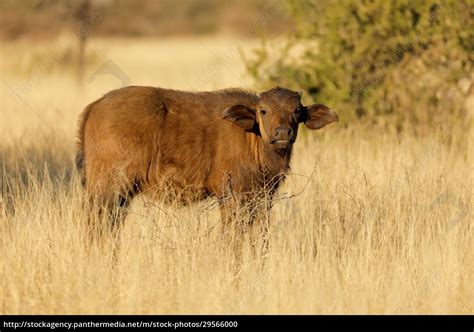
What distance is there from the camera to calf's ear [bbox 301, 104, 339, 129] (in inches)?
314

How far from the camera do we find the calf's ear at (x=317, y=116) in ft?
26.1

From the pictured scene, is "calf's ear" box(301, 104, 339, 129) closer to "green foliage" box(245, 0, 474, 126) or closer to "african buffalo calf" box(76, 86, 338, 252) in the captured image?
"african buffalo calf" box(76, 86, 338, 252)

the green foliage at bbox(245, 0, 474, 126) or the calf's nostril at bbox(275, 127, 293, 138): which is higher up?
the green foliage at bbox(245, 0, 474, 126)

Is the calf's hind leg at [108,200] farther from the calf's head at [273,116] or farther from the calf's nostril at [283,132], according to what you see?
the calf's nostril at [283,132]

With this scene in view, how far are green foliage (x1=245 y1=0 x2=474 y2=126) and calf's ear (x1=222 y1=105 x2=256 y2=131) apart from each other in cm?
505

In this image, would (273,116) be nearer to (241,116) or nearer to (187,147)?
(241,116)

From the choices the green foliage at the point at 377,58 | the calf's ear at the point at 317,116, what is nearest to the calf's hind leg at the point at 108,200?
the calf's ear at the point at 317,116

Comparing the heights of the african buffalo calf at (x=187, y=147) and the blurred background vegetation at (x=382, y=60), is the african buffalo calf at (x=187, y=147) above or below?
below

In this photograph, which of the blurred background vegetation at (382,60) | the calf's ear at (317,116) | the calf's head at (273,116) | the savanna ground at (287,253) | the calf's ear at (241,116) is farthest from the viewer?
the blurred background vegetation at (382,60)

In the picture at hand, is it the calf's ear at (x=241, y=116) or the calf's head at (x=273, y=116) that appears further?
the calf's ear at (x=241, y=116)

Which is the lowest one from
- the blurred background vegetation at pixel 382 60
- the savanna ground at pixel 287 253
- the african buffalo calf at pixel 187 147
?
the savanna ground at pixel 287 253

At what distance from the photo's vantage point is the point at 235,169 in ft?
25.2

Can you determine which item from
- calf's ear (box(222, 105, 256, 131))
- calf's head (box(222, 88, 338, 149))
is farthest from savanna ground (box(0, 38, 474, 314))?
calf's ear (box(222, 105, 256, 131))

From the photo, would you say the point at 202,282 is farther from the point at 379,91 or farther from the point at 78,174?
the point at 379,91
